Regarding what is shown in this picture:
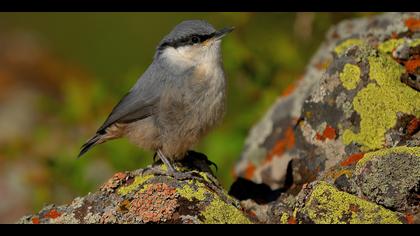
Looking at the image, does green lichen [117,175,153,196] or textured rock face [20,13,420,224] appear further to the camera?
green lichen [117,175,153,196]

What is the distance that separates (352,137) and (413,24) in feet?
4.74

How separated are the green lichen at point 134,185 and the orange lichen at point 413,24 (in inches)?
106

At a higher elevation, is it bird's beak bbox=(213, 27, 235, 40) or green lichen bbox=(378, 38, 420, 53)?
bird's beak bbox=(213, 27, 235, 40)

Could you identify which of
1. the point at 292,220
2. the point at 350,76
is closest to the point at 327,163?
the point at 350,76

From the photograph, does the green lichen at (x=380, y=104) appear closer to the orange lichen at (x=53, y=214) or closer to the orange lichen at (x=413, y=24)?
the orange lichen at (x=413, y=24)

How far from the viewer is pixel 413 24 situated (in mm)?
5824

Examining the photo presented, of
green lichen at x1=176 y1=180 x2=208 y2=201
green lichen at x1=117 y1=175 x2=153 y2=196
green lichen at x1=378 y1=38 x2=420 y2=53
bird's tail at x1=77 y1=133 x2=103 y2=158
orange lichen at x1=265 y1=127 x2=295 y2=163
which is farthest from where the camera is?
bird's tail at x1=77 y1=133 x2=103 y2=158

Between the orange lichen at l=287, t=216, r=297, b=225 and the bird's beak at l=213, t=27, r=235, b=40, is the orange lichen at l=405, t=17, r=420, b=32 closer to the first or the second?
the bird's beak at l=213, t=27, r=235, b=40

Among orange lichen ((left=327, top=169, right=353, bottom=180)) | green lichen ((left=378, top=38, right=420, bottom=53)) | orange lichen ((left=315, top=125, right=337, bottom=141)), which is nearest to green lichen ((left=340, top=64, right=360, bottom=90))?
orange lichen ((left=315, top=125, right=337, bottom=141))

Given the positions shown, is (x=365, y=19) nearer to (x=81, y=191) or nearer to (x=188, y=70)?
(x=188, y=70)

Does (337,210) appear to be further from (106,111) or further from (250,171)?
(106,111)

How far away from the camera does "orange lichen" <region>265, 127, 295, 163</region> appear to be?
5.75 metres

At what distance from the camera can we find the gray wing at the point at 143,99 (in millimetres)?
5605

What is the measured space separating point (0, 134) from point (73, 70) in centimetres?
243
